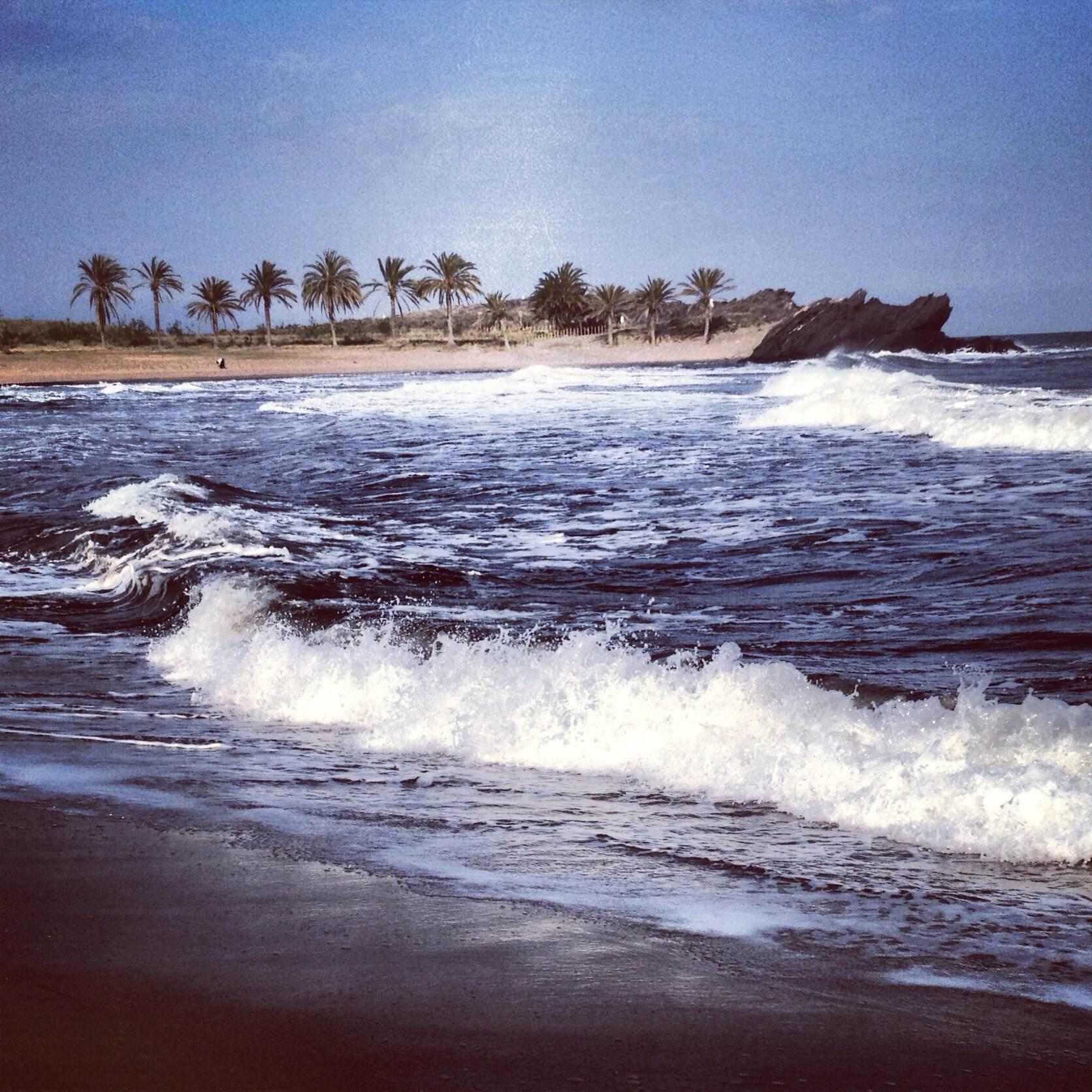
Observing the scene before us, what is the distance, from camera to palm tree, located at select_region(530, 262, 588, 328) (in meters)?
105

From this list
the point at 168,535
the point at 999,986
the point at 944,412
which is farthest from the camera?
the point at 944,412

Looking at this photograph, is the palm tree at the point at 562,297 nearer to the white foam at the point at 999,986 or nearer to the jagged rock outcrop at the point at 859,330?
the jagged rock outcrop at the point at 859,330

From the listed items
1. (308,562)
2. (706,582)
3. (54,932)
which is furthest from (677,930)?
(308,562)

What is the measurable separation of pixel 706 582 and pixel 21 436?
69.3ft

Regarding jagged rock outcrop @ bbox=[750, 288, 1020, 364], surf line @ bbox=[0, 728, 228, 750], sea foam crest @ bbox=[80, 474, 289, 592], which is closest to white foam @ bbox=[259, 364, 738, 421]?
jagged rock outcrop @ bbox=[750, 288, 1020, 364]

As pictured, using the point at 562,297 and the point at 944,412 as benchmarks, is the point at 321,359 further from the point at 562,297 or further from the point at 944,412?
the point at 944,412

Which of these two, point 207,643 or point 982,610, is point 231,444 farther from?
point 982,610

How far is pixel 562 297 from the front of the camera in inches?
4136

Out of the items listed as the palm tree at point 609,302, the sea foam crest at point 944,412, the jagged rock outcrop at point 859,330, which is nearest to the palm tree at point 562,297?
the palm tree at point 609,302

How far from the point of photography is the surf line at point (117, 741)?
5.03m

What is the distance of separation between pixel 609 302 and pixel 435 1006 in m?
102

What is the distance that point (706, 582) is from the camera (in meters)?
8.61

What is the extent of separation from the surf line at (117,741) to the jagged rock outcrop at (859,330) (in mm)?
77494

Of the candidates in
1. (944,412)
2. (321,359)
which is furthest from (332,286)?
(944,412)
